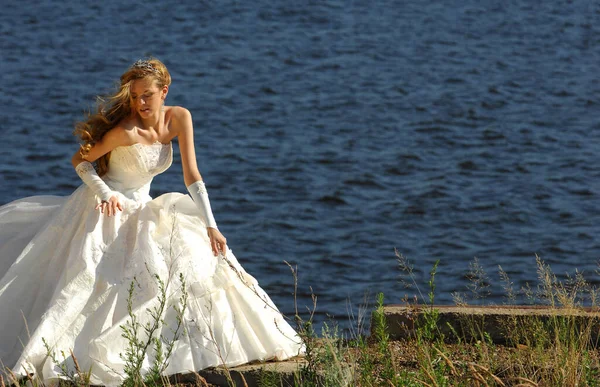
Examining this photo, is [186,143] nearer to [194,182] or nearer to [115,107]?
[194,182]

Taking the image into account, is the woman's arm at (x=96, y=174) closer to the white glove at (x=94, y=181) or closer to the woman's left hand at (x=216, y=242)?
the white glove at (x=94, y=181)

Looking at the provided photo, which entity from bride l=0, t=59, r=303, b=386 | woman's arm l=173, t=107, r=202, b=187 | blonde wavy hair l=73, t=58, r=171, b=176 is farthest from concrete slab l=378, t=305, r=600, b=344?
blonde wavy hair l=73, t=58, r=171, b=176

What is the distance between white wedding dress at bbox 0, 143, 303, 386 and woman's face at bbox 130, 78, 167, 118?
186 millimetres

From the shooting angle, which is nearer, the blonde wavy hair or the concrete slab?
the concrete slab

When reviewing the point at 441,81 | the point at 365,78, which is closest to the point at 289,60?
the point at 365,78

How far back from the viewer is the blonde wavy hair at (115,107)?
16.5ft

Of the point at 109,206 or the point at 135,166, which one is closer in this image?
the point at 109,206

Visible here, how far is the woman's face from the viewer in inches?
197

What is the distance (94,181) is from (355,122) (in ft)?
24.8

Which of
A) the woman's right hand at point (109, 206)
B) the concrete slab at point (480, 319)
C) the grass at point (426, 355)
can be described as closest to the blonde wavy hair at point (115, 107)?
the woman's right hand at point (109, 206)

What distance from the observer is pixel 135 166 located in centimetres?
514

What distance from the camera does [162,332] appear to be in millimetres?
4594

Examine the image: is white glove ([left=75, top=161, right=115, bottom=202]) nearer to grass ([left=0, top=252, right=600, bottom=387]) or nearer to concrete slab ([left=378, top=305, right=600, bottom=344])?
grass ([left=0, top=252, right=600, bottom=387])

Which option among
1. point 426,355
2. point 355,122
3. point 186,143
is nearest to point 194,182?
point 186,143
